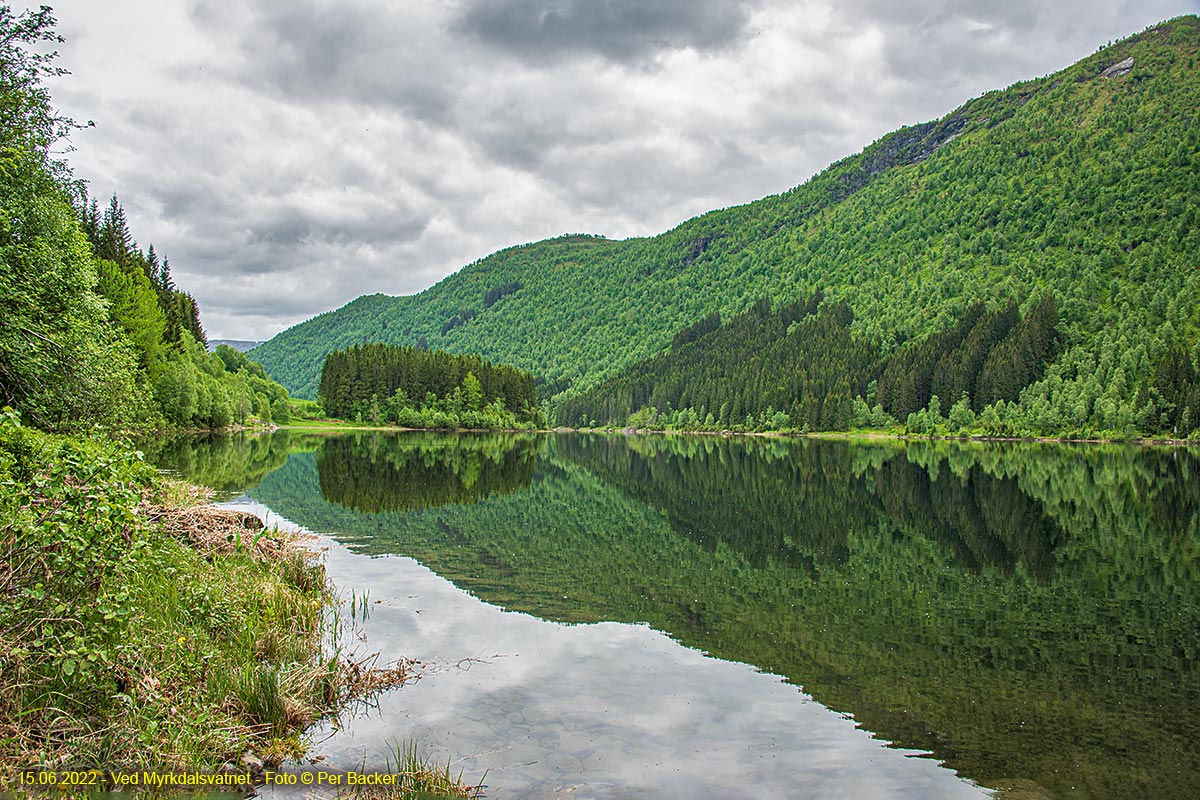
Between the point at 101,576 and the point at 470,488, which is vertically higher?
the point at 101,576

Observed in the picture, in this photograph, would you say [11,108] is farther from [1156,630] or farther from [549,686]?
[1156,630]

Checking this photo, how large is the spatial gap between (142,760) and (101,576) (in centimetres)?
228

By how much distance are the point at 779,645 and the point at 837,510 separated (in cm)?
2269

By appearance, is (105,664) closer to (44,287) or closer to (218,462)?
(44,287)

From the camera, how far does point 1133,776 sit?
9961mm

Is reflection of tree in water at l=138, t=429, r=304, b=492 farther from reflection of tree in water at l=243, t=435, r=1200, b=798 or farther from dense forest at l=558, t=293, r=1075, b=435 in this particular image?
dense forest at l=558, t=293, r=1075, b=435

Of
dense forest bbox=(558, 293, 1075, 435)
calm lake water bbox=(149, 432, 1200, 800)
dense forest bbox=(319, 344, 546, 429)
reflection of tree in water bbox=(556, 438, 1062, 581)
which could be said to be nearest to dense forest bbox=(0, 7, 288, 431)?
calm lake water bbox=(149, 432, 1200, 800)

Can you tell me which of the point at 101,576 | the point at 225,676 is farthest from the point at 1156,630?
the point at 101,576

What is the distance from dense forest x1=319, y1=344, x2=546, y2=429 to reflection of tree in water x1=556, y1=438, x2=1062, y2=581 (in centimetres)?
9671

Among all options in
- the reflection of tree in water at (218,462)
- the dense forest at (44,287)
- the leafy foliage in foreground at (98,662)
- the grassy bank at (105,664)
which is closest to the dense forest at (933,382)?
the reflection of tree in water at (218,462)

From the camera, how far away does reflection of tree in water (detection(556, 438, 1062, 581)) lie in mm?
26641

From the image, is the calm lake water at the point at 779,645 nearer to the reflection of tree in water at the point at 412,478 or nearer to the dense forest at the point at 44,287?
the reflection of tree in water at the point at 412,478

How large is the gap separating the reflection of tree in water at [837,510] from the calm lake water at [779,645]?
0.83 ft

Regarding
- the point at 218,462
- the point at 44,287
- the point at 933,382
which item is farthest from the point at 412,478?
the point at 933,382
